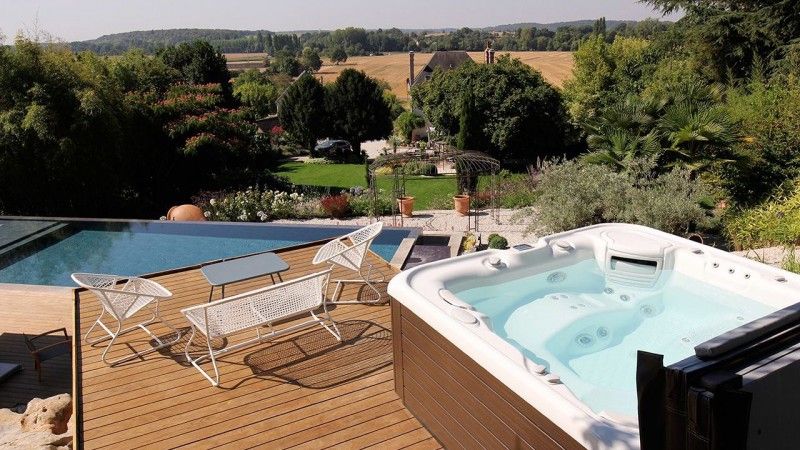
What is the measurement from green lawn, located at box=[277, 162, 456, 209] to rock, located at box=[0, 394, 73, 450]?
11.7 m

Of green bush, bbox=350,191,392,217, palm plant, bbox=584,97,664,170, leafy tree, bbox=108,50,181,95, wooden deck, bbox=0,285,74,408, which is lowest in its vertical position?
green bush, bbox=350,191,392,217

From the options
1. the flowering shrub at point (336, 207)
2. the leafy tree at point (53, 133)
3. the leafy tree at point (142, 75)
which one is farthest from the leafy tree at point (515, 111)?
the leafy tree at point (53, 133)

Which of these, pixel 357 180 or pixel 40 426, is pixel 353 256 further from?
pixel 357 180

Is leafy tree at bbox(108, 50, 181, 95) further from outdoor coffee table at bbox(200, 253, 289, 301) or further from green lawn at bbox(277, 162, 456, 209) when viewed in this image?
outdoor coffee table at bbox(200, 253, 289, 301)

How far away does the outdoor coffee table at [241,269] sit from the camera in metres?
5.12

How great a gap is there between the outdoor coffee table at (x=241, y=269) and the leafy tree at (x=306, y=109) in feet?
94.5

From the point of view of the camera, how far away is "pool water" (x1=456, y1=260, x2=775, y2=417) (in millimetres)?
4465

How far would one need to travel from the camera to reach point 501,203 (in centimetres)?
Result: 1526

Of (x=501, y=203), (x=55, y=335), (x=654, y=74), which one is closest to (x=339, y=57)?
(x=654, y=74)

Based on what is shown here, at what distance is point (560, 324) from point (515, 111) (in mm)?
21283

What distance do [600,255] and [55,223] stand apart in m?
9.05

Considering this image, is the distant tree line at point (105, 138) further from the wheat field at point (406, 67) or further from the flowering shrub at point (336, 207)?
the wheat field at point (406, 67)

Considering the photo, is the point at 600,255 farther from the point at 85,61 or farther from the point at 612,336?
the point at 85,61

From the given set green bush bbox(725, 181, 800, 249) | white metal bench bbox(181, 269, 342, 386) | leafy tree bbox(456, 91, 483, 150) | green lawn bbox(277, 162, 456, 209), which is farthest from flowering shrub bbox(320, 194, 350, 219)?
leafy tree bbox(456, 91, 483, 150)
